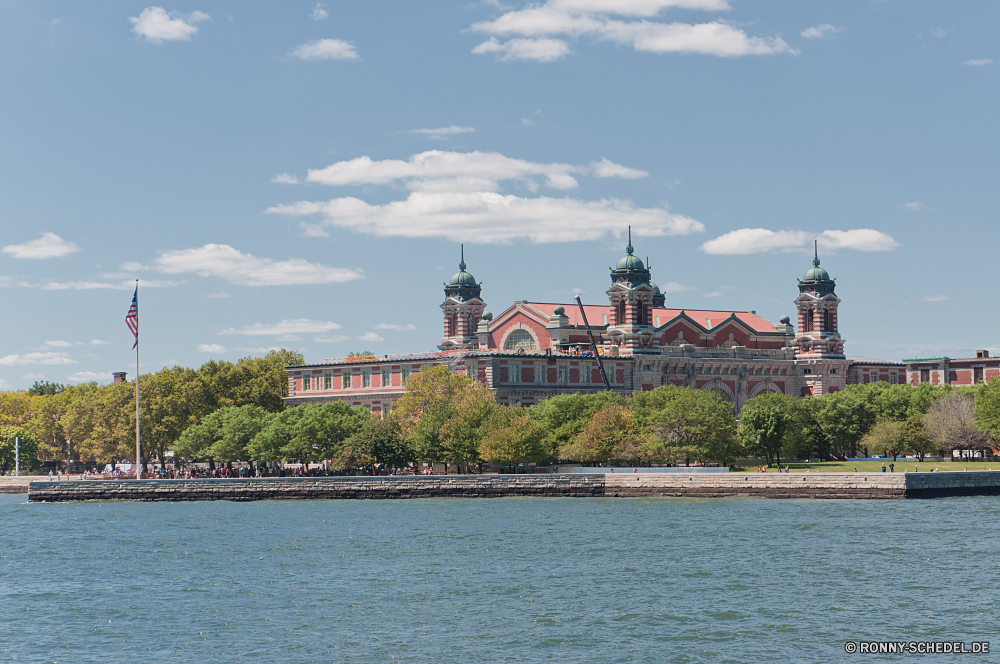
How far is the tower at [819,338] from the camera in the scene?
497 ft

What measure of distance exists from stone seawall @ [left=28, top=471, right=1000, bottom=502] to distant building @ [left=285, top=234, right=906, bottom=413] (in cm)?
3367

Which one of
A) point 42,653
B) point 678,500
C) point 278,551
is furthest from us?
point 678,500

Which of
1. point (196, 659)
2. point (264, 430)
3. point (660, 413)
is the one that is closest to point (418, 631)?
point (196, 659)

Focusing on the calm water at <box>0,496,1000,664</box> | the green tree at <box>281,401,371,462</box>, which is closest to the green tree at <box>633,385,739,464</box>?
the calm water at <box>0,496,1000,664</box>

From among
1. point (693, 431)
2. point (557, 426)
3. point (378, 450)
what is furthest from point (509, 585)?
point (557, 426)

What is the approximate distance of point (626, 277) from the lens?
14300 centimetres

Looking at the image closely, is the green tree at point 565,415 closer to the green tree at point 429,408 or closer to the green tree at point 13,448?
the green tree at point 429,408

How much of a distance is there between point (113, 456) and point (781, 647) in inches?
4231

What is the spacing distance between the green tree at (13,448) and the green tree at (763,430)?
8118 cm

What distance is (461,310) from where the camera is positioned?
149m

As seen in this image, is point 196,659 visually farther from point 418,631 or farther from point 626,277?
point 626,277

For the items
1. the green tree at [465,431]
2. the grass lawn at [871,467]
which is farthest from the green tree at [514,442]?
the grass lawn at [871,467]

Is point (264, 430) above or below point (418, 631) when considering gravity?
above

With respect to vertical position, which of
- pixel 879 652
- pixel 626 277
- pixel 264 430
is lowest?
pixel 879 652
